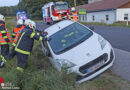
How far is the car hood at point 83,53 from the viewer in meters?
4.38

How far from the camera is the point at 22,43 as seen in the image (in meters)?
4.85

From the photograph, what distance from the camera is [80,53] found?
4.55 meters

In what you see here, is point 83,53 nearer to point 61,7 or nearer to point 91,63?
point 91,63

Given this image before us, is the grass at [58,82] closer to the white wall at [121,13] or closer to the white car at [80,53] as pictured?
the white car at [80,53]

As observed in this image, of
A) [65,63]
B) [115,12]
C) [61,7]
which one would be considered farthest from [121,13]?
[65,63]

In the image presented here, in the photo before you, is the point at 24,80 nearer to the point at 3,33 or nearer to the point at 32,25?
the point at 32,25

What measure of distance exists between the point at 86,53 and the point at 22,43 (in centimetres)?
186

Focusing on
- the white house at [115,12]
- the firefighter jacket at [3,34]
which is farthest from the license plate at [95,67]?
the white house at [115,12]

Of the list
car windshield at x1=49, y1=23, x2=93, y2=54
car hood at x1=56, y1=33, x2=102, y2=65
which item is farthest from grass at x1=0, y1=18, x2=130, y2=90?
car windshield at x1=49, y1=23, x2=93, y2=54

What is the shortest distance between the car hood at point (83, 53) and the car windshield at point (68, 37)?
0.21 meters

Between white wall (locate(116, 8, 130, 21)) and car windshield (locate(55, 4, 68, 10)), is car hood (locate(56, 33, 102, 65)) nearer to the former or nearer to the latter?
car windshield (locate(55, 4, 68, 10))

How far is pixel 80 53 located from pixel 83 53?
8 cm

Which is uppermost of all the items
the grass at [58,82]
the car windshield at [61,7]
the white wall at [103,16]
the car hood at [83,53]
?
the car windshield at [61,7]

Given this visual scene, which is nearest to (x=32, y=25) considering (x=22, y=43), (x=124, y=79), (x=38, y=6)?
(x=22, y=43)
